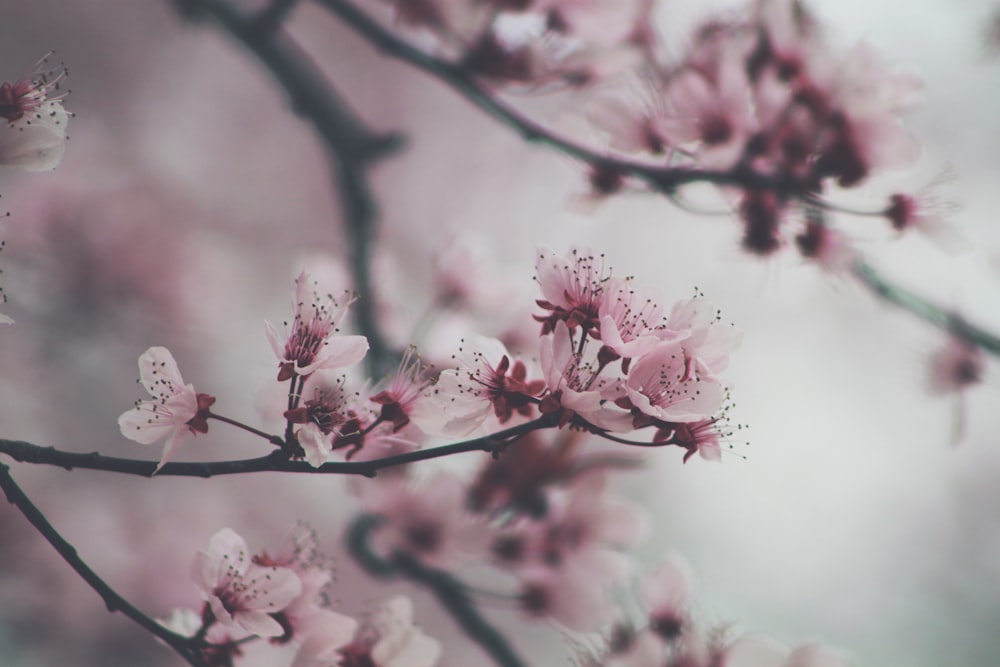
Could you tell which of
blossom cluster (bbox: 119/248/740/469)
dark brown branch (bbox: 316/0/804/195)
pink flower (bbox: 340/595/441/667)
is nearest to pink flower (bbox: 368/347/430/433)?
blossom cluster (bbox: 119/248/740/469)

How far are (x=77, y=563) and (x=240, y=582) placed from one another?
0.39 feet

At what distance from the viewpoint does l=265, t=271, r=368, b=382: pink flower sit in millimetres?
482

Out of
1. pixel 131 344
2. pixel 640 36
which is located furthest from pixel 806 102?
pixel 131 344

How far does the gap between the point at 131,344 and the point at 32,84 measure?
160 cm

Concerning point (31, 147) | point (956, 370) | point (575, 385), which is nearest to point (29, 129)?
point (31, 147)

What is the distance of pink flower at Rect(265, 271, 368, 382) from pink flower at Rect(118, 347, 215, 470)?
0.06m

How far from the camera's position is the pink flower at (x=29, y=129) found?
482mm

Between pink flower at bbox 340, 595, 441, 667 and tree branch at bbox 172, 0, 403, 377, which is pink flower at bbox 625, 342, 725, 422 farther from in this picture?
tree branch at bbox 172, 0, 403, 377

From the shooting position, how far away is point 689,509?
2432 millimetres

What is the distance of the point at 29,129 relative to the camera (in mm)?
486

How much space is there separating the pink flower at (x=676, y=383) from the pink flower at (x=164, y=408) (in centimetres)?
28

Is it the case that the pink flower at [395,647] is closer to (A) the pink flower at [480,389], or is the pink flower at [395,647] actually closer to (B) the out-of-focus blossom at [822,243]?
(A) the pink flower at [480,389]

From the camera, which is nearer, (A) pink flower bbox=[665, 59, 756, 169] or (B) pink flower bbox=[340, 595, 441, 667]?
(B) pink flower bbox=[340, 595, 441, 667]

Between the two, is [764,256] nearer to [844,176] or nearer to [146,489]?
[844,176]
